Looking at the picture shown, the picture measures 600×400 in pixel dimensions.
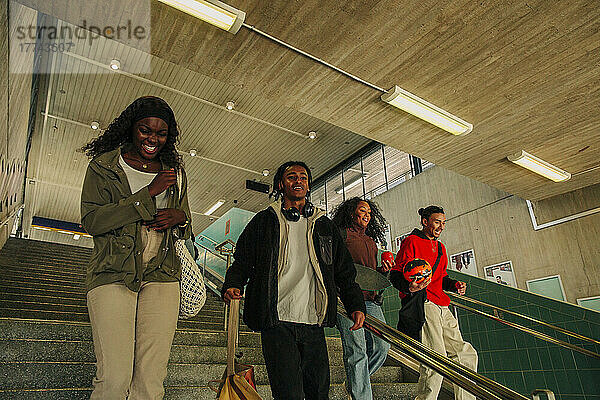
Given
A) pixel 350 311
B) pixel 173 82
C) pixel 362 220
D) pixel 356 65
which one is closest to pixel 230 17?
pixel 356 65

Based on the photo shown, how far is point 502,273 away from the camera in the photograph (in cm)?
767

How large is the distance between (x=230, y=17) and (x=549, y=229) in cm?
639

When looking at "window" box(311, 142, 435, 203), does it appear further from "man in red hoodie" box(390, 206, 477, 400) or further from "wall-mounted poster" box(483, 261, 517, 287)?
"man in red hoodie" box(390, 206, 477, 400)

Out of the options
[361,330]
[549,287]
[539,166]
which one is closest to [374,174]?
[549,287]

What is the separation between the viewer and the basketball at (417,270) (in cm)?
301

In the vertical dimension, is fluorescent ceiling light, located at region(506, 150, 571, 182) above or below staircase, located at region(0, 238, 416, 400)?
above

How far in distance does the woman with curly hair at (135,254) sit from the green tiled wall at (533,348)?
5.28 meters

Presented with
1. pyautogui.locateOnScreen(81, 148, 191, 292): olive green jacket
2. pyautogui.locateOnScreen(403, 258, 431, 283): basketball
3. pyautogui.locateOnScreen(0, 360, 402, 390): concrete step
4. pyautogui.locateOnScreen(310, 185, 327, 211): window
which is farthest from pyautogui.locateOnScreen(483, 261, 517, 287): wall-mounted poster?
pyautogui.locateOnScreen(81, 148, 191, 292): olive green jacket

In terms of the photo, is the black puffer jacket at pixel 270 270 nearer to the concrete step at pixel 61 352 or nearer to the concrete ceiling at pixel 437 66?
the concrete step at pixel 61 352

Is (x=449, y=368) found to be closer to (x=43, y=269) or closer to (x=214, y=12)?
(x=214, y=12)

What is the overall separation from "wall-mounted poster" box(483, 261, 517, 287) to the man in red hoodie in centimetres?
476

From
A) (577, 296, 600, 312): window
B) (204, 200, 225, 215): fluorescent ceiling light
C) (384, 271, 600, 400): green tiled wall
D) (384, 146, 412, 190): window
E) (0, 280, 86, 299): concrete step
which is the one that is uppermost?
(204, 200, 225, 215): fluorescent ceiling light

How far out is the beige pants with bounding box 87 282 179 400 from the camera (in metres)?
1.50

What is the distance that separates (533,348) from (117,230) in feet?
18.3
